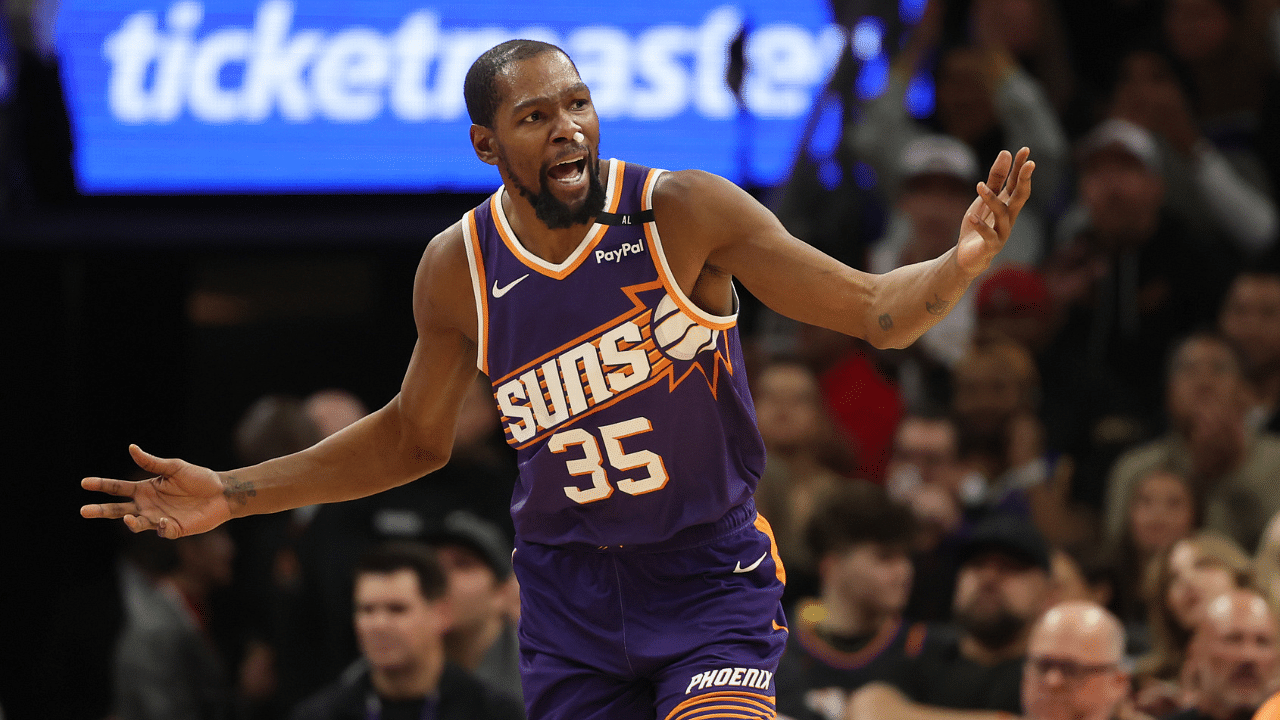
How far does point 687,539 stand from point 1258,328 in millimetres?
4831

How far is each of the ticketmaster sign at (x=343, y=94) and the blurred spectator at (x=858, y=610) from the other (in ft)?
10.5

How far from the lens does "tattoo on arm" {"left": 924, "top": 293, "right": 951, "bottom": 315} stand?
10.4ft

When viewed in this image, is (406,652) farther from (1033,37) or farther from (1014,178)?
(1033,37)

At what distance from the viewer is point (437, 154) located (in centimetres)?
879

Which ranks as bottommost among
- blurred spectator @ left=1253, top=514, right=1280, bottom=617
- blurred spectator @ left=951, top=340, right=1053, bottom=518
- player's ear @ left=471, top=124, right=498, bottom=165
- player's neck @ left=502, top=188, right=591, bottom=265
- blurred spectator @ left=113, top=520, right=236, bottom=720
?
blurred spectator @ left=113, top=520, right=236, bottom=720

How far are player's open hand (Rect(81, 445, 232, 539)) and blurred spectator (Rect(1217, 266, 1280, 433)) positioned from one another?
17.3ft

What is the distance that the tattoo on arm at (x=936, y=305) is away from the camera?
3.16 m

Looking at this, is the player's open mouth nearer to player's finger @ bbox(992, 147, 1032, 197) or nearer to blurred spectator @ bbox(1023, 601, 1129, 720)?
player's finger @ bbox(992, 147, 1032, 197)

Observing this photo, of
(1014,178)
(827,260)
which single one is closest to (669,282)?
(827,260)

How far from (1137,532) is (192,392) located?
5864 millimetres

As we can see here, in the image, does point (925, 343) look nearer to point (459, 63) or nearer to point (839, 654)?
point (839, 654)

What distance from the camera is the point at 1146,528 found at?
255 inches

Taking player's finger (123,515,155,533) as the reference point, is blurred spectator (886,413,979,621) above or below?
below

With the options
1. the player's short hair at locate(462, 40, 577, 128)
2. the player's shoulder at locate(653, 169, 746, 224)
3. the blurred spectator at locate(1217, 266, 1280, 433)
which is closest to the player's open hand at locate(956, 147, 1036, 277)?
the player's shoulder at locate(653, 169, 746, 224)
